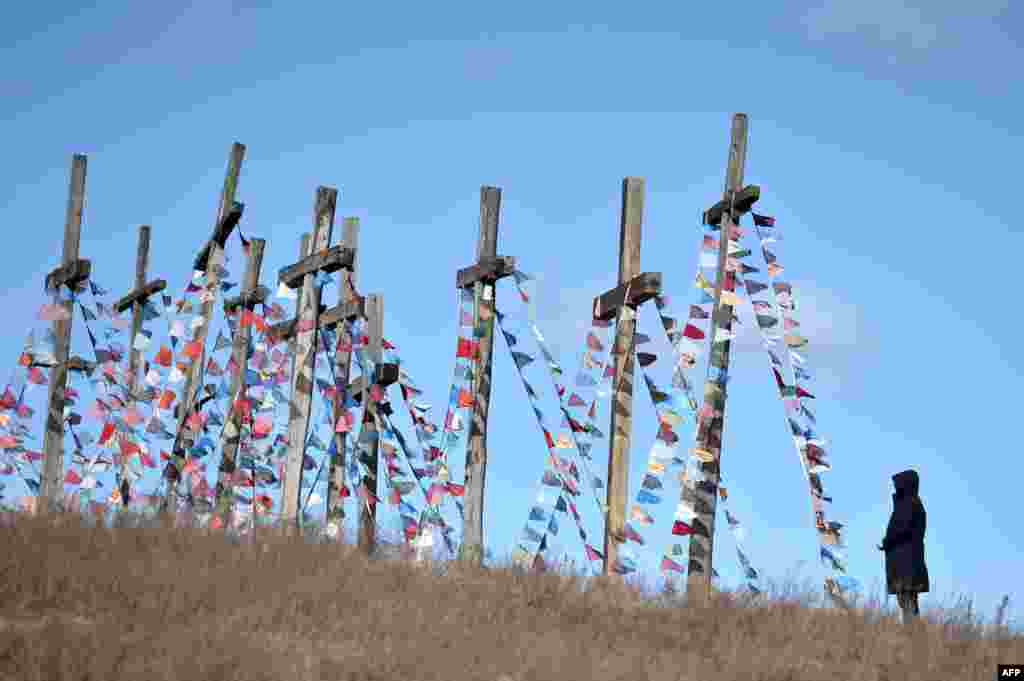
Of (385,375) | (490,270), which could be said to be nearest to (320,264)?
(385,375)

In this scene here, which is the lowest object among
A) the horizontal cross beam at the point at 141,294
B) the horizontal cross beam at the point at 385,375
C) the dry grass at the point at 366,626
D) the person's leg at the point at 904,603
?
the dry grass at the point at 366,626

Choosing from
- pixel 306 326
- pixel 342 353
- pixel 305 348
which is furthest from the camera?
pixel 342 353

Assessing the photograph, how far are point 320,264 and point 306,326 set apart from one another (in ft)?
2.65

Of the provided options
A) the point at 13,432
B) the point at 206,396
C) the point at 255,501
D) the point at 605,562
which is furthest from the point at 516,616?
the point at 13,432

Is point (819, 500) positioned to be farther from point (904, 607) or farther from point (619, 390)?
point (619, 390)

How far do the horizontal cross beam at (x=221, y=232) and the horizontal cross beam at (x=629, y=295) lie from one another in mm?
5599

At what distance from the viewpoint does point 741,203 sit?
1623 centimetres

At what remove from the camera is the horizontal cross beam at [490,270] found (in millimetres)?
17641

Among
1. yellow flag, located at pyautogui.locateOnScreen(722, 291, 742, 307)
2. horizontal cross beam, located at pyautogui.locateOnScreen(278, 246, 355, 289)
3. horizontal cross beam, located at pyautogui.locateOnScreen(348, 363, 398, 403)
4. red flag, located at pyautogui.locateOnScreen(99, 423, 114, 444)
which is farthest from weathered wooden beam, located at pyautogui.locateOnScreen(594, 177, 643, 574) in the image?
red flag, located at pyautogui.locateOnScreen(99, 423, 114, 444)

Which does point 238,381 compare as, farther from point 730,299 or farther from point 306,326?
point 730,299

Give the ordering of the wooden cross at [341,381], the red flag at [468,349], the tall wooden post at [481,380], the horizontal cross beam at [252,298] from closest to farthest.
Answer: the tall wooden post at [481,380] < the red flag at [468,349] < the wooden cross at [341,381] < the horizontal cross beam at [252,298]

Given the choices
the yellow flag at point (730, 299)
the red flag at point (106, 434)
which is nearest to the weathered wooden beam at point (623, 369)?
the yellow flag at point (730, 299)

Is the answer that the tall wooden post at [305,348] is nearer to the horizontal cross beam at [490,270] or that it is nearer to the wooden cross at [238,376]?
the wooden cross at [238,376]

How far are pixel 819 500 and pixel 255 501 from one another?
25.1 ft
